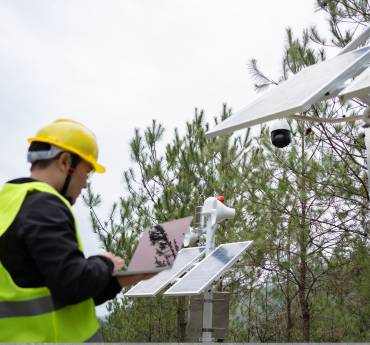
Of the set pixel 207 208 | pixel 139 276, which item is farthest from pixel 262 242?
pixel 139 276

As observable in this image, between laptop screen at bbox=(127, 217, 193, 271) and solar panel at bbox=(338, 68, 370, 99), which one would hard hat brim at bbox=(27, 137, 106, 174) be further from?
solar panel at bbox=(338, 68, 370, 99)

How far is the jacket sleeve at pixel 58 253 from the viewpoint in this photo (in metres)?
1.29

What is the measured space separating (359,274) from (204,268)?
328cm

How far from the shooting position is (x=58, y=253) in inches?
50.6

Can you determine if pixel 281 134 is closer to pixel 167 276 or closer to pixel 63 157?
pixel 167 276

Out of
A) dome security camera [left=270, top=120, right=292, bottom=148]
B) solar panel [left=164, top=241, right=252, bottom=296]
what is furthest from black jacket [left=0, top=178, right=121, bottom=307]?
dome security camera [left=270, top=120, right=292, bottom=148]

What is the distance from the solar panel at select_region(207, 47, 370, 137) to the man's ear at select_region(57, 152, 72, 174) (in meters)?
1.23

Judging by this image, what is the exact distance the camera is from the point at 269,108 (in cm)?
275

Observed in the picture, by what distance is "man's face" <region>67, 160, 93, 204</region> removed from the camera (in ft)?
5.05

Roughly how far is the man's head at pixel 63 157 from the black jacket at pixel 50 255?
15 cm

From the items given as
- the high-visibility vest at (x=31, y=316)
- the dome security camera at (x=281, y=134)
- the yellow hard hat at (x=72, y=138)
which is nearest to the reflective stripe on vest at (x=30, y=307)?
the high-visibility vest at (x=31, y=316)

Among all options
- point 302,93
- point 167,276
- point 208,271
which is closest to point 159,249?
point 302,93

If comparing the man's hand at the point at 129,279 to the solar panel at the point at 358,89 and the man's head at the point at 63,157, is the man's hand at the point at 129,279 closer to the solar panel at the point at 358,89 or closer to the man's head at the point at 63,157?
the man's head at the point at 63,157

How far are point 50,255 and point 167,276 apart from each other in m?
4.43
